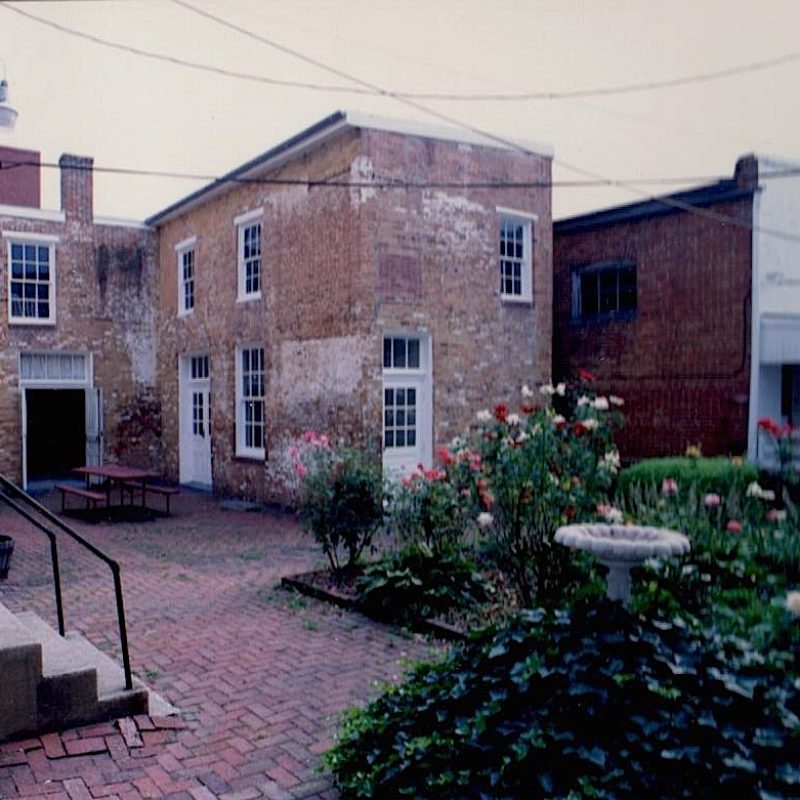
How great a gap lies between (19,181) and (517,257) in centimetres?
1796

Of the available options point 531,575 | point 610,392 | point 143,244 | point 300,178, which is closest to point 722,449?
point 610,392

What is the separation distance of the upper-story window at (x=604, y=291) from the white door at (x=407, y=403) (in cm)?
391

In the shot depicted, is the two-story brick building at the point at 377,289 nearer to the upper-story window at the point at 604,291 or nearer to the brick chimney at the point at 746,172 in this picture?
the upper-story window at the point at 604,291

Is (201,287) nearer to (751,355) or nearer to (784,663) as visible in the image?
(751,355)

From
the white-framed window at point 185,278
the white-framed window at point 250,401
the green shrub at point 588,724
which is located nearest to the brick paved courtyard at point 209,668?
the green shrub at point 588,724

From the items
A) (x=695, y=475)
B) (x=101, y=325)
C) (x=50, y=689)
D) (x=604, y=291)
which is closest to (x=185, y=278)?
(x=101, y=325)

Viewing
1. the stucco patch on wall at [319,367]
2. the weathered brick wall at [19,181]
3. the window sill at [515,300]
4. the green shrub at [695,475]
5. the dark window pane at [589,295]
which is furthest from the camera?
the weathered brick wall at [19,181]

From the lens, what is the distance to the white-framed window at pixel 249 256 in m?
15.5

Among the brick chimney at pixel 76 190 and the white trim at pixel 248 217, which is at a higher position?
the brick chimney at pixel 76 190

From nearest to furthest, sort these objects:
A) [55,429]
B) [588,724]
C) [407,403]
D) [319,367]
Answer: [588,724] < [407,403] < [319,367] < [55,429]

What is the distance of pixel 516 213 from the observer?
1435cm

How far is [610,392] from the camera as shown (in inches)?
589

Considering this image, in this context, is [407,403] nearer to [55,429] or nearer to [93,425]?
[93,425]

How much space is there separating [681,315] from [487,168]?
424 centimetres
